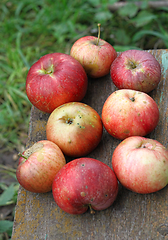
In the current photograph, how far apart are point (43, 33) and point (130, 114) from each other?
2.55 metres

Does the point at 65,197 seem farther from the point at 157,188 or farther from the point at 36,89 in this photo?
the point at 36,89

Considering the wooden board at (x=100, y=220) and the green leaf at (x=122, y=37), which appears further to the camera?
the green leaf at (x=122, y=37)

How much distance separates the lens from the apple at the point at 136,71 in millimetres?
1467

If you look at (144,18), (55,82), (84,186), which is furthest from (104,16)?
(84,186)

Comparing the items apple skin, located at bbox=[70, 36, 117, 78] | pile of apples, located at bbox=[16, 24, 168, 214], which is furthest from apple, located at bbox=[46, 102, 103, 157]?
apple skin, located at bbox=[70, 36, 117, 78]

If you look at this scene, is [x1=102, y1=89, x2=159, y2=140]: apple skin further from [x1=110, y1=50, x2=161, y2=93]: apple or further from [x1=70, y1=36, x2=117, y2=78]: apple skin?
[x1=70, y1=36, x2=117, y2=78]: apple skin

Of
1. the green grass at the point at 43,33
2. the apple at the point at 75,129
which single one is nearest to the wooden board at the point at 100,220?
the apple at the point at 75,129

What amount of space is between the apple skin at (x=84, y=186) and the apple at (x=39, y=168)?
0.30 ft

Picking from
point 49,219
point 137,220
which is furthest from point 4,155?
point 137,220

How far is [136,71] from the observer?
147 cm

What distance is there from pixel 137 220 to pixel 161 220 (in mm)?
118

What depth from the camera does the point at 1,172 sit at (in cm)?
246

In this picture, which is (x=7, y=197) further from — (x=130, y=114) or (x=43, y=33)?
(x=43, y=33)

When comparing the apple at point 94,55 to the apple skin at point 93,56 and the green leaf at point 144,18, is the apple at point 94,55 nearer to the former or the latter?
the apple skin at point 93,56
